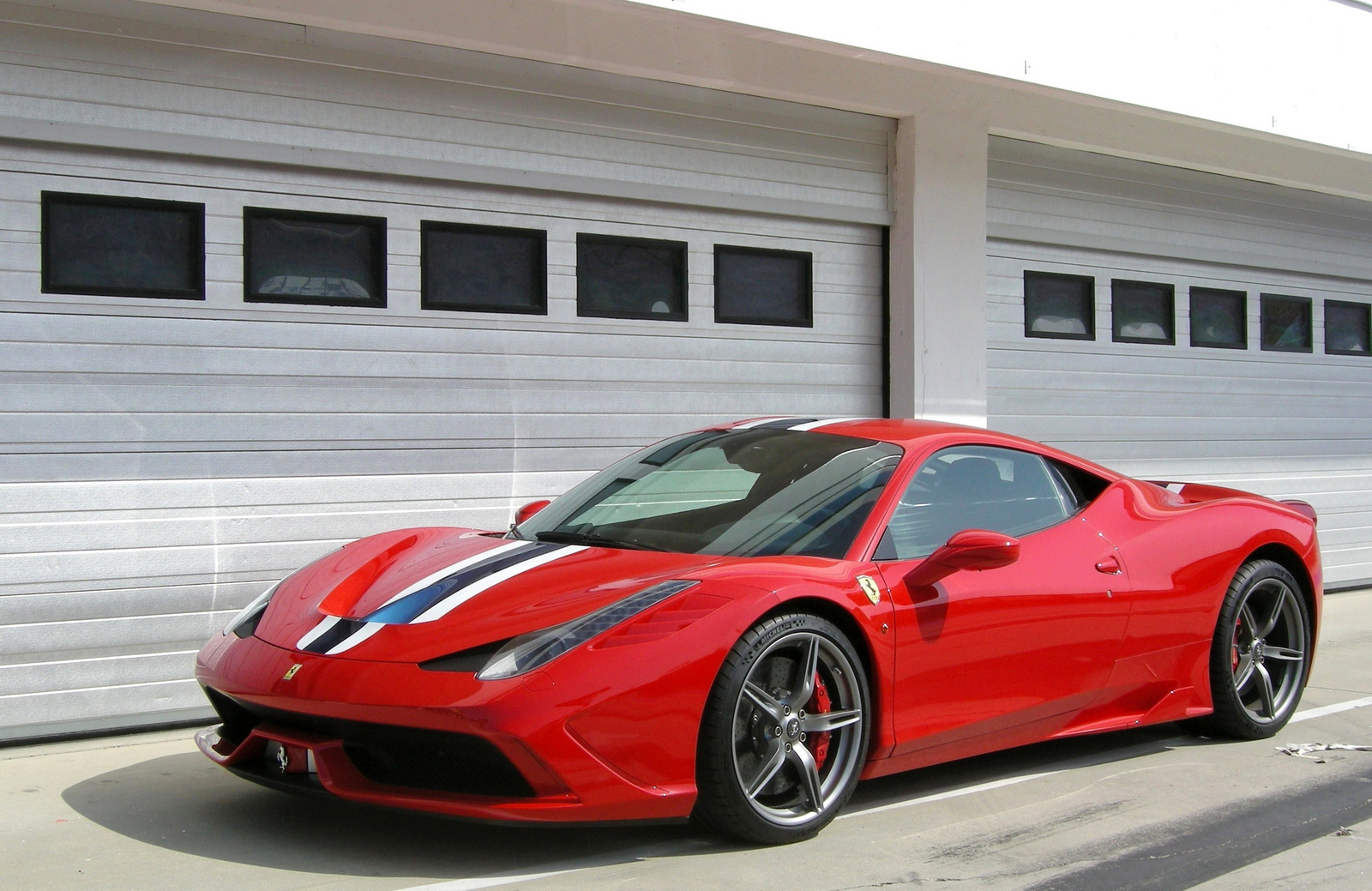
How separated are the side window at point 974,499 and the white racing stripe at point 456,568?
1.20 m

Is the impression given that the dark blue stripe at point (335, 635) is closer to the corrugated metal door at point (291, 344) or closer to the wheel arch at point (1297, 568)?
the corrugated metal door at point (291, 344)

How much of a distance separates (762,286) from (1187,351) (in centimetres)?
423

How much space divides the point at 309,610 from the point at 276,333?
280 cm

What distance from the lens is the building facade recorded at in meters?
5.84

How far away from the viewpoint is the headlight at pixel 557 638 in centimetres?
339

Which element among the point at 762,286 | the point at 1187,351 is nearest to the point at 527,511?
the point at 762,286

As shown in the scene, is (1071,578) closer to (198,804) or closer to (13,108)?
(198,804)

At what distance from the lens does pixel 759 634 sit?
3.67 m

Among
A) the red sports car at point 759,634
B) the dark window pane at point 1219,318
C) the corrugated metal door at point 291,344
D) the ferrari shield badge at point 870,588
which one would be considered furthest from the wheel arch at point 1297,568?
the dark window pane at point 1219,318

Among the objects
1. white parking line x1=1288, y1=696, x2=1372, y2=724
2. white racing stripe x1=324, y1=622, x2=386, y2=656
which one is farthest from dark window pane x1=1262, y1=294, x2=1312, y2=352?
white racing stripe x1=324, y1=622, x2=386, y2=656

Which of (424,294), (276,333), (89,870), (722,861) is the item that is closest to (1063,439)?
(424,294)

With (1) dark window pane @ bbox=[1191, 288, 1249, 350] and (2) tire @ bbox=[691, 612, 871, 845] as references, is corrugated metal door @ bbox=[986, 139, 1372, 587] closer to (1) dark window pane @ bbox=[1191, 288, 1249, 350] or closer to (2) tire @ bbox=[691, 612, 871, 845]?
(1) dark window pane @ bbox=[1191, 288, 1249, 350]

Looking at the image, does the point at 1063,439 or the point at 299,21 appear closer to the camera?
the point at 299,21

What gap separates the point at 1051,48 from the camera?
8195mm
